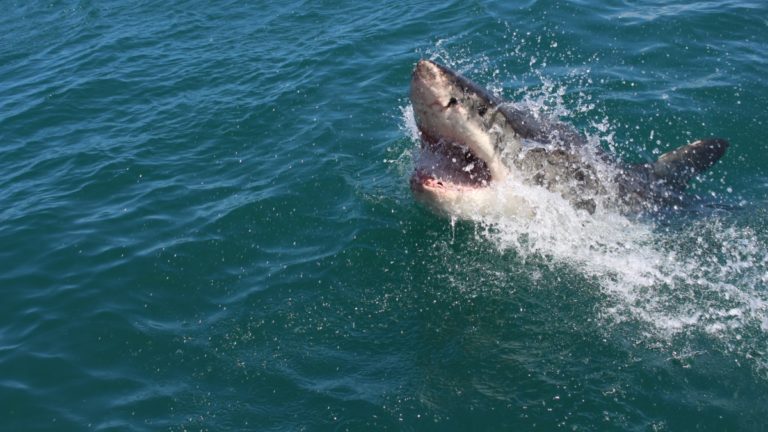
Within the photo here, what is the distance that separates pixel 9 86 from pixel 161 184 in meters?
6.74

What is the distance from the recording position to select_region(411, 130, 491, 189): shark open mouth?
322 inches

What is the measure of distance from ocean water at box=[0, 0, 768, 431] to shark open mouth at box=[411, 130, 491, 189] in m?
0.92

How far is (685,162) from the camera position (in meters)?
9.55

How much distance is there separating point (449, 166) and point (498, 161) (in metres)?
0.55

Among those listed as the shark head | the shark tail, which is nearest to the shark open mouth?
the shark head

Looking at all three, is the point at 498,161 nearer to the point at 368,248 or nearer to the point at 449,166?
the point at 449,166

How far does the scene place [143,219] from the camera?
11.0m

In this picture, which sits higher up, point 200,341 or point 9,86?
point 9,86

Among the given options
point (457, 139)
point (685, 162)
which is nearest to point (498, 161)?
point (457, 139)

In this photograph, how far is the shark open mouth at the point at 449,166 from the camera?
818 centimetres

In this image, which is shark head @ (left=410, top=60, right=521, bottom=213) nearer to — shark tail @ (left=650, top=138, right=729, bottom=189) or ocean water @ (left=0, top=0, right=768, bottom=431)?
ocean water @ (left=0, top=0, right=768, bottom=431)

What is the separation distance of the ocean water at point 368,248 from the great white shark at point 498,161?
320mm

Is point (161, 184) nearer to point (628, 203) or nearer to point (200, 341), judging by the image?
point (200, 341)

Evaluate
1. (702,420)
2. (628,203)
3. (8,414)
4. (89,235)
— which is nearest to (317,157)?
(89,235)
